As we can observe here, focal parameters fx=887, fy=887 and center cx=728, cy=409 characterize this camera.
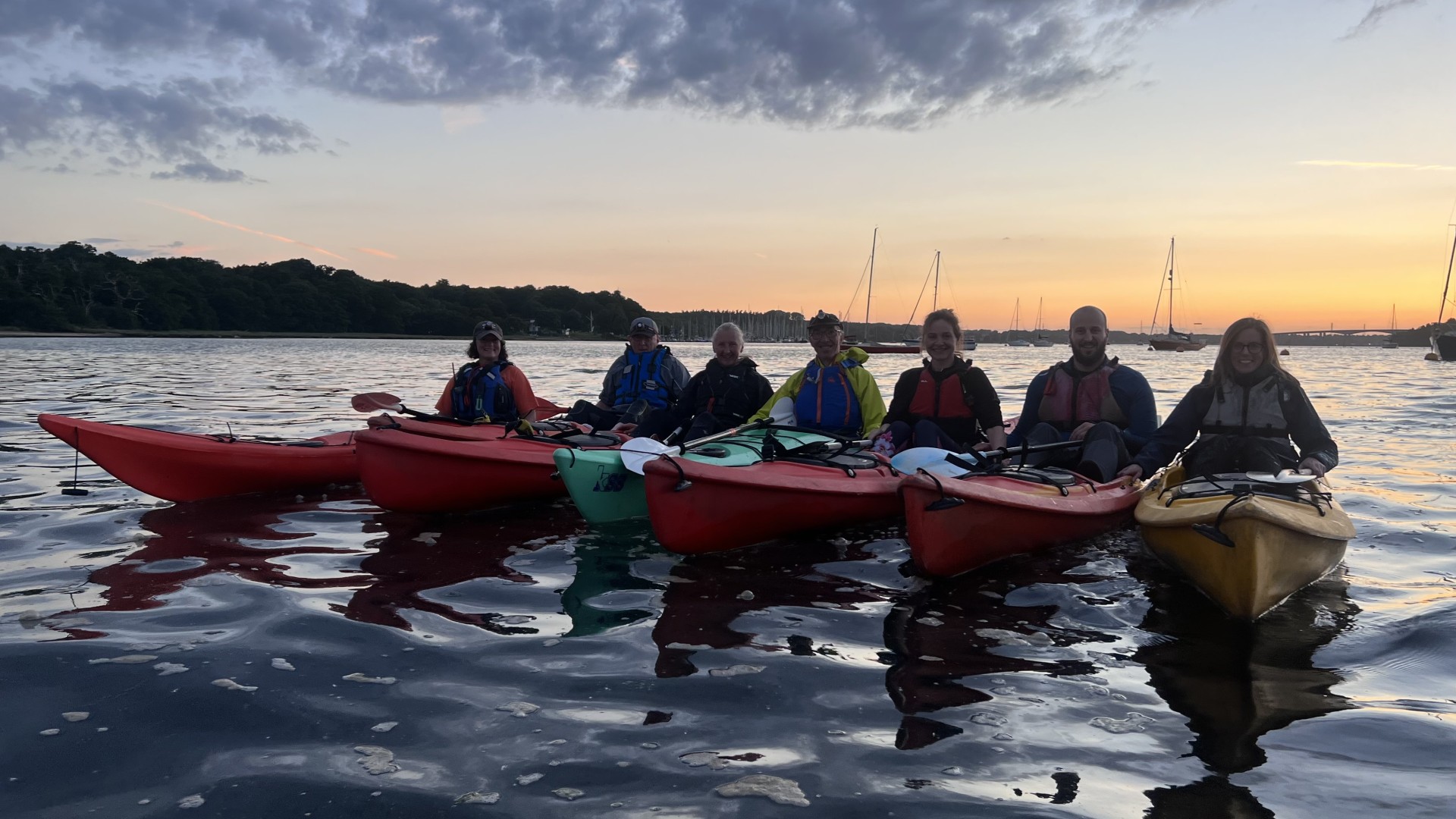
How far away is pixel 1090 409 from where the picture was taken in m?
7.09

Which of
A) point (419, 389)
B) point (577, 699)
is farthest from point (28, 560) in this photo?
point (419, 389)

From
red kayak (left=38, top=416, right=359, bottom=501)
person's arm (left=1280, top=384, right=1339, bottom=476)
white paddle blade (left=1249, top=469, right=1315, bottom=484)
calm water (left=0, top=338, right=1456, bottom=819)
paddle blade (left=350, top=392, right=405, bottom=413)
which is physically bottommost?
calm water (left=0, top=338, right=1456, bottom=819)

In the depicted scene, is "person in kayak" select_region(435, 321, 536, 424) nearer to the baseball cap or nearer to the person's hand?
the baseball cap

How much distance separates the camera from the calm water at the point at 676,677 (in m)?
2.92

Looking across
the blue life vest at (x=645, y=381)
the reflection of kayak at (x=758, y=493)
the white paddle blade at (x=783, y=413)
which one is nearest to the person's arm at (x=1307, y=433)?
the reflection of kayak at (x=758, y=493)

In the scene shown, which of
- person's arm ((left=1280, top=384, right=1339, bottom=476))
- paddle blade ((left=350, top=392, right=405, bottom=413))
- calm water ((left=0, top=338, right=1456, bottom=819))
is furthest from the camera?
paddle blade ((left=350, top=392, right=405, bottom=413))

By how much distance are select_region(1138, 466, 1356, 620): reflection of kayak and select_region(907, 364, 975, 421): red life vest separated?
81.5 inches

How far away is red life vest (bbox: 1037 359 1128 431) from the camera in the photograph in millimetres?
7055

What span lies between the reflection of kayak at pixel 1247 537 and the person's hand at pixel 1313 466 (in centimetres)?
27

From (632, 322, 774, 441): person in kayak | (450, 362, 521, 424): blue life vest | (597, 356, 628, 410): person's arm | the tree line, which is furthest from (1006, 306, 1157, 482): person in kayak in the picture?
the tree line

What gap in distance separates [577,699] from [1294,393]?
5.09 meters

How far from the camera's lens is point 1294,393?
19.3ft

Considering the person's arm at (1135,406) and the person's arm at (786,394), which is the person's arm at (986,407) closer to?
the person's arm at (1135,406)

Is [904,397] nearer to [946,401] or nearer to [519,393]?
[946,401]
